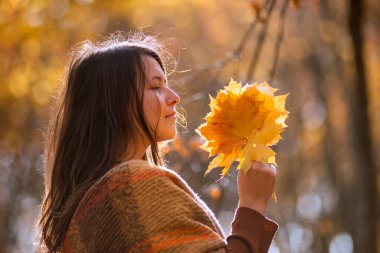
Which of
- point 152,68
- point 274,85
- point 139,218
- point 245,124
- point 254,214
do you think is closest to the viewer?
point 139,218

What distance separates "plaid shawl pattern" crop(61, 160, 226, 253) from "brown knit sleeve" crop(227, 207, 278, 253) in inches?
1.7

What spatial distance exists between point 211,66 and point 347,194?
28.2 feet

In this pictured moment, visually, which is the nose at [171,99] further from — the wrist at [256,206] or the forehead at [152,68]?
the wrist at [256,206]

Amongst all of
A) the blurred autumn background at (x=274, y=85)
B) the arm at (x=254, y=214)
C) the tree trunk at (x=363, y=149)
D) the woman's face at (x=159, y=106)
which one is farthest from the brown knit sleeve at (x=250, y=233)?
the tree trunk at (x=363, y=149)

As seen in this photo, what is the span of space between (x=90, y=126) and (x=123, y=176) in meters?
0.29

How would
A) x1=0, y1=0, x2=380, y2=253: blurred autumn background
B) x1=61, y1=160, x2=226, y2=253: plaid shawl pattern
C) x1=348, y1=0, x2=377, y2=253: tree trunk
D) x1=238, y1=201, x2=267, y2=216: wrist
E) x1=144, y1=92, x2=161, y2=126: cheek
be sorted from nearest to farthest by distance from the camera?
x1=61, y1=160, x2=226, y2=253: plaid shawl pattern < x1=238, y1=201, x2=267, y2=216: wrist < x1=144, y1=92, x2=161, y2=126: cheek < x1=348, y1=0, x2=377, y2=253: tree trunk < x1=0, y1=0, x2=380, y2=253: blurred autumn background

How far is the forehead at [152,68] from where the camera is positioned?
8.70 ft

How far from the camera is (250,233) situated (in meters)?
2.38

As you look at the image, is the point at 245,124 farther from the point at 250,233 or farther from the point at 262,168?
the point at 250,233

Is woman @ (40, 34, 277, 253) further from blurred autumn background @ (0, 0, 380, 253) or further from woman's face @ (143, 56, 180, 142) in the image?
blurred autumn background @ (0, 0, 380, 253)

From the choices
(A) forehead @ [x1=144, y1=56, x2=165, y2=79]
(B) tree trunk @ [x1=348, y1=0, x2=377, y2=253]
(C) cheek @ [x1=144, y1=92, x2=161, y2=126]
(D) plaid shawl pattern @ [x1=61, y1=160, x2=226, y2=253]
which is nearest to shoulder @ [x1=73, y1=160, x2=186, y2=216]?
(D) plaid shawl pattern @ [x1=61, y1=160, x2=226, y2=253]

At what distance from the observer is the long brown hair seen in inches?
98.7

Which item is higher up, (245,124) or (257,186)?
(245,124)

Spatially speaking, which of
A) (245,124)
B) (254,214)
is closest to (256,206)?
(254,214)
